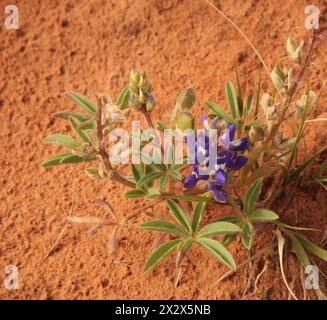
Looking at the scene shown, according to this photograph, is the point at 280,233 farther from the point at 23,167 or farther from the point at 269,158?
the point at 23,167

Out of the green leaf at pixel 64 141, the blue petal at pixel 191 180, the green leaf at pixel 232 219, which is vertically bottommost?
the green leaf at pixel 232 219

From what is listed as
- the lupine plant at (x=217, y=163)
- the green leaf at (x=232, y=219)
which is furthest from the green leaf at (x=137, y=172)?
the green leaf at (x=232, y=219)

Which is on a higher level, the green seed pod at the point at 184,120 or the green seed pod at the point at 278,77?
the green seed pod at the point at 278,77

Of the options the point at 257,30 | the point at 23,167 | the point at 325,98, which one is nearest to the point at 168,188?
the point at 23,167

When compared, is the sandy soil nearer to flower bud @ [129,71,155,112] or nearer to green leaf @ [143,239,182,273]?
green leaf @ [143,239,182,273]

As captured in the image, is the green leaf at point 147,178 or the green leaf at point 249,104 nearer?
the green leaf at point 147,178

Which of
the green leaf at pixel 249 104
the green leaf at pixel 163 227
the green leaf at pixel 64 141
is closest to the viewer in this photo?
the green leaf at pixel 163 227

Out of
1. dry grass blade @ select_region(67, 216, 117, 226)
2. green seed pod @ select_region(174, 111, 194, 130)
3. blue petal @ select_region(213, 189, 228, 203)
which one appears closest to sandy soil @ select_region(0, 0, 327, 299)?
dry grass blade @ select_region(67, 216, 117, 226)

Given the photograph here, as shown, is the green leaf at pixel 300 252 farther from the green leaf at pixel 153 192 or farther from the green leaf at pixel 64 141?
the green leaf at pixel 64 141
